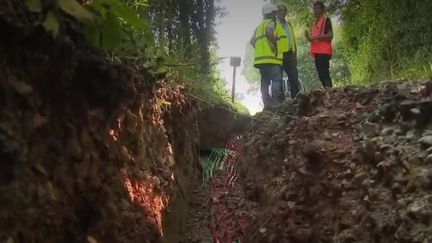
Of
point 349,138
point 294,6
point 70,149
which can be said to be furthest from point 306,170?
point 294,6

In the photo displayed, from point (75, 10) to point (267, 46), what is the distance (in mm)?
4334

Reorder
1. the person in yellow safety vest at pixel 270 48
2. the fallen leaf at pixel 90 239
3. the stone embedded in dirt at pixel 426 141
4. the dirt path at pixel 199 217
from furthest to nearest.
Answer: the person in yellow safety vest at pixel 270 48
the dirt path at pixel 199 217
the stone embedded in dirt at pixel 426 141
the fallen leaf at pixel 90 239

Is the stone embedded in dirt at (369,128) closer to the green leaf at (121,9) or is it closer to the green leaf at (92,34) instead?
the green leaf at (121,9)

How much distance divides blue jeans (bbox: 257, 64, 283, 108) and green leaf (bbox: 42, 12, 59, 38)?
175 inches

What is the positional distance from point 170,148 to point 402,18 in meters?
3.38

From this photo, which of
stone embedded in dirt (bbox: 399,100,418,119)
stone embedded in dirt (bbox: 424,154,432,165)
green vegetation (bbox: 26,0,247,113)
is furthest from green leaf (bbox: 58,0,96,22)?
stone embedded in dirt (bbox: 399,100,418,119)

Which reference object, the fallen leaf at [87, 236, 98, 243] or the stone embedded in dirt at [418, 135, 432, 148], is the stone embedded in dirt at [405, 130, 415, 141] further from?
the fallen leaf at [87, 236, 98, 243]

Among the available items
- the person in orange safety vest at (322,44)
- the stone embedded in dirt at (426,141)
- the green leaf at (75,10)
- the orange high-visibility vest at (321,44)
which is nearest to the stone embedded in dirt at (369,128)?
the stone embedded in dirt at (426,141)

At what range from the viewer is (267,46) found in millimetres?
6148

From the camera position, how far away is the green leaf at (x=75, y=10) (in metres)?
1.98

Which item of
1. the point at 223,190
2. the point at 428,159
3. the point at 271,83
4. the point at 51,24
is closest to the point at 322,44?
the point at 271,83

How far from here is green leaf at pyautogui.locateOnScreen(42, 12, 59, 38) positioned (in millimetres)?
1883

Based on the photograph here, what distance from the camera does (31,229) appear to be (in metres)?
1.94

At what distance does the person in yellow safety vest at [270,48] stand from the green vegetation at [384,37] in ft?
1.56
